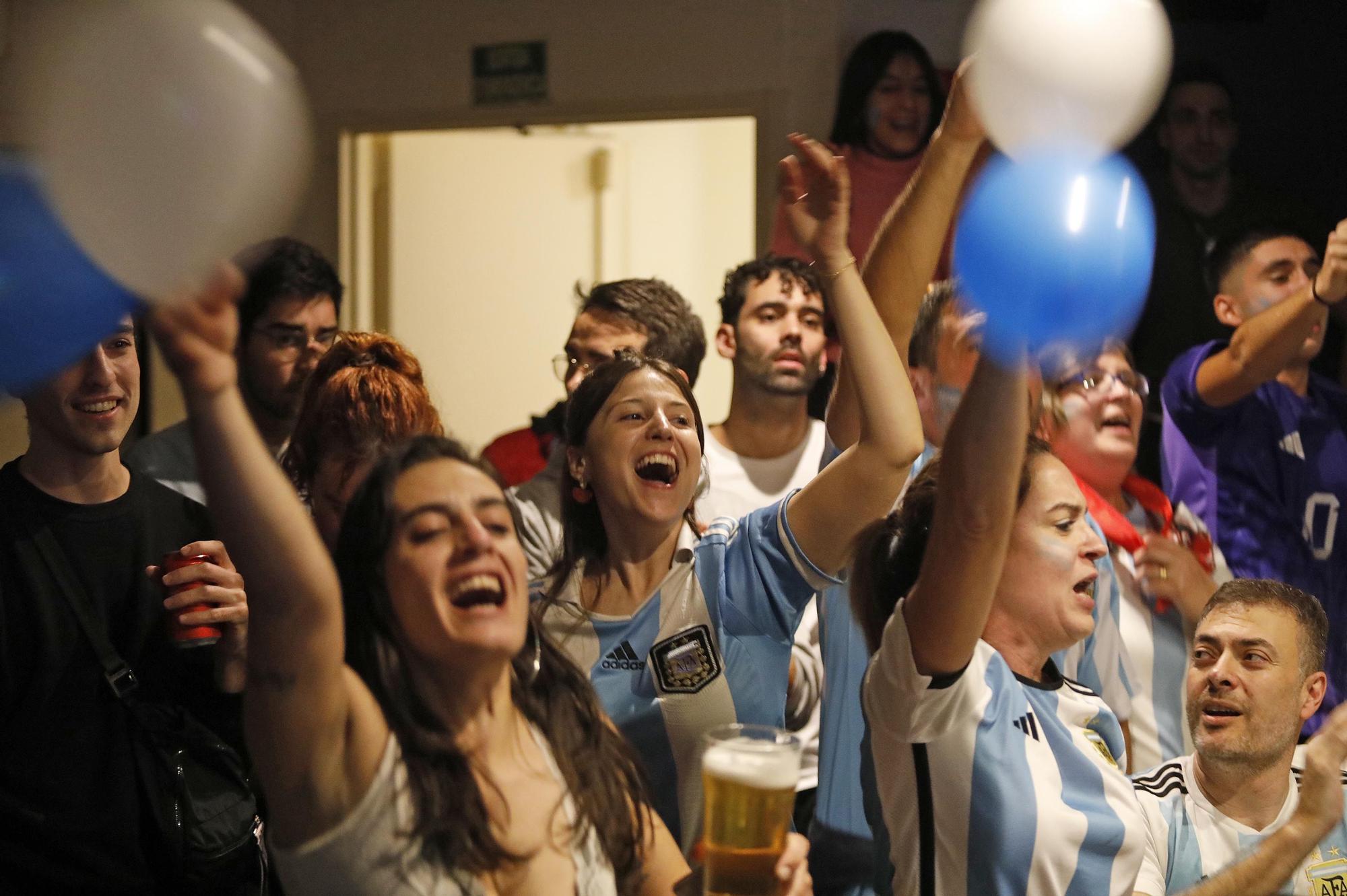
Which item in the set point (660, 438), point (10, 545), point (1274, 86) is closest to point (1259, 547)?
point (660, 438)

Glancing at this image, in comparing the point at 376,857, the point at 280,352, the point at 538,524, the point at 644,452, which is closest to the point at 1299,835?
the point at 644,452

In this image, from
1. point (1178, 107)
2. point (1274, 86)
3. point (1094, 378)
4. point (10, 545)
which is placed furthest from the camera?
point (1274, 86)

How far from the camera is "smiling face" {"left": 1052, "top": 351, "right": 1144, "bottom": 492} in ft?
8.05

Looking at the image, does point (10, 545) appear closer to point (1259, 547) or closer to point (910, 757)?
point (910, 757)

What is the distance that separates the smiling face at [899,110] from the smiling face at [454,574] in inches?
106

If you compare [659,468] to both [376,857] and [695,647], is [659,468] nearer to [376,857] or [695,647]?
[695,647]

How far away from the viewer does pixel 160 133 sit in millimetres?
1047

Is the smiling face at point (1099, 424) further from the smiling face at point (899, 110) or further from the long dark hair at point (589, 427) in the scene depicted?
the smiling face at point (899, 110)

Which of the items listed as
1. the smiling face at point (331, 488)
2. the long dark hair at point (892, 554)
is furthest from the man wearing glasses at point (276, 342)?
the long dark hair at point (892, 554)

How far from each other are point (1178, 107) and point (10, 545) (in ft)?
9.69

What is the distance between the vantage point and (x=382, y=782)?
1160 mm

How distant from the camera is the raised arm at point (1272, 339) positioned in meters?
2.44

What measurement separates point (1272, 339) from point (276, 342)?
1963 mm

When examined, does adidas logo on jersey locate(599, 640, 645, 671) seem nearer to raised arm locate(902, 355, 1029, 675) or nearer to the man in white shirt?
raised arm locate(902, 355, 1029, 675)
